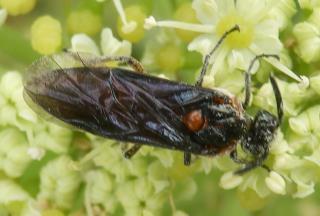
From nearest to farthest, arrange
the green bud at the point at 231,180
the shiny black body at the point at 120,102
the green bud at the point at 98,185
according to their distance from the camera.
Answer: the shiny black body at the point at 120,102 → the green bud at the point at 231,180 → the green bud at the point at 98,185

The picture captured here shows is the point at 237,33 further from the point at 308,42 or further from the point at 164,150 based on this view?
the point at 164,150

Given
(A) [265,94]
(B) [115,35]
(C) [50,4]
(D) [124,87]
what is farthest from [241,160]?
(C) [50,4]

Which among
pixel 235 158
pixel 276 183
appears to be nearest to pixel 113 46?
pixel 235 158

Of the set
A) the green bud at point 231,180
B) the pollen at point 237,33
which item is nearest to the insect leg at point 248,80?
the pollen at point 237,33

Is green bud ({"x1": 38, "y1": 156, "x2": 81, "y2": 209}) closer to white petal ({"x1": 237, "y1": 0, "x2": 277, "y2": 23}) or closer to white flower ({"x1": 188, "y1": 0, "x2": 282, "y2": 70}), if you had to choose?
white flower ({"x1": 188, "y1": 0, "x2": 282, "y2": 70})

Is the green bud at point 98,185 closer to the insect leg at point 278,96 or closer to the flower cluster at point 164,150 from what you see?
the flower cluster at point 164,150

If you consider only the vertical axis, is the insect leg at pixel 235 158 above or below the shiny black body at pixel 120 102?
below
